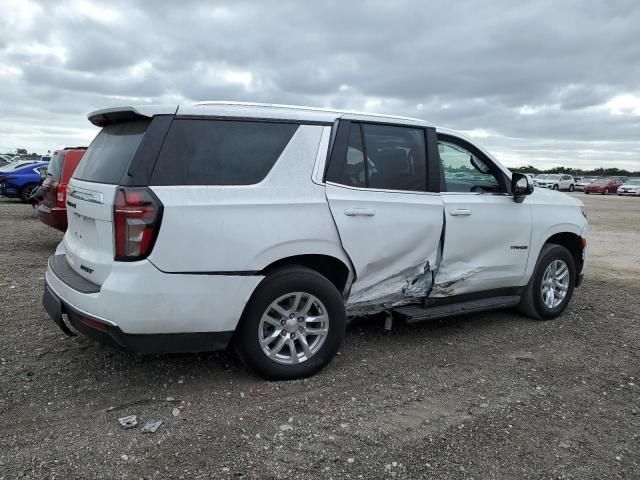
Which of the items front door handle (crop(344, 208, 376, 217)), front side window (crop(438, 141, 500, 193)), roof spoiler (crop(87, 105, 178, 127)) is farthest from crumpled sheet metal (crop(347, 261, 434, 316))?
roof spoiler (crop(87, 105, 178, 127))

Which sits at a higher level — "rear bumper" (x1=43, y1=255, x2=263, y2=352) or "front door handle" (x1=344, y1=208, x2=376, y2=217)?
"front door handle" (x1=344, y1=208, x2=376, y2=217)

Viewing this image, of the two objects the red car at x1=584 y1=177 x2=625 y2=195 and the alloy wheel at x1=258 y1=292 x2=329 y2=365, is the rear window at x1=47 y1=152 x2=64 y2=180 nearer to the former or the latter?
the alloy wheel at x1=258 y1=292 x2=329 y2=365

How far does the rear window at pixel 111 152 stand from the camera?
3553 mm

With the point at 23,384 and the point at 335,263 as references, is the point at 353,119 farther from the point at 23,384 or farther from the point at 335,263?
the point at 23,384

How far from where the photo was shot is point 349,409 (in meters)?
3.58

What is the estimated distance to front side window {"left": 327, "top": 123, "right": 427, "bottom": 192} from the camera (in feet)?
13.7

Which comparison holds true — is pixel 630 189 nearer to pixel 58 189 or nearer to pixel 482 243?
pixel 482 243

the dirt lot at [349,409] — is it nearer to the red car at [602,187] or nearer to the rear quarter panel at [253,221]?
the rear quarter panel at [253,221]

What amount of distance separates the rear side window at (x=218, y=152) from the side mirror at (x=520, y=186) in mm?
2442

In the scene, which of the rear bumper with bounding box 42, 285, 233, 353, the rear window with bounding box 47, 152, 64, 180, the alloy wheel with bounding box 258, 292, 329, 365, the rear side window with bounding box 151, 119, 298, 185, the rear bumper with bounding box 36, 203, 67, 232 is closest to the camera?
the rear bumper with bounding box 42, 285, 233, 353

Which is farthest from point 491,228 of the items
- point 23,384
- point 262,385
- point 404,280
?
point 23,384

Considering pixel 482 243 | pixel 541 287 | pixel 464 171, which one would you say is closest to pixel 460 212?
pixel 482 243

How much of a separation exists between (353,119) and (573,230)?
295 centimetres

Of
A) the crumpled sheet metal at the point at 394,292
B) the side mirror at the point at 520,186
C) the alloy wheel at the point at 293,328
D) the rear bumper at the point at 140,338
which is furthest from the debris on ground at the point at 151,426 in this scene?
the side mirror at the point at 520,186
